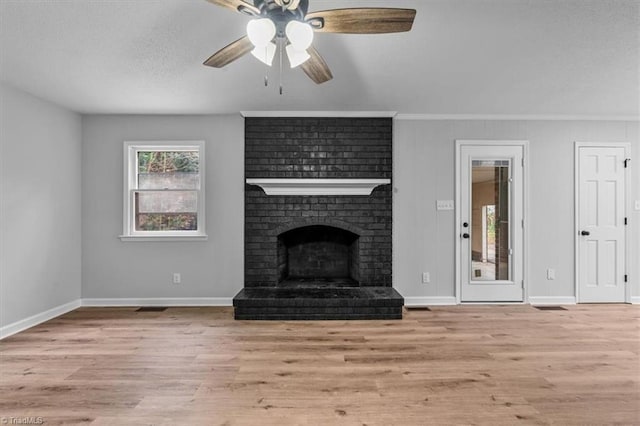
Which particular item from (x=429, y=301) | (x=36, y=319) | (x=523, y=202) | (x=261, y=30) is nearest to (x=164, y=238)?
(x=36, y=319)

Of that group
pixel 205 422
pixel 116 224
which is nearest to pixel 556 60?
pixel 205 422

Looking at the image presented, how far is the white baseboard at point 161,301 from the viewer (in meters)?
4.31

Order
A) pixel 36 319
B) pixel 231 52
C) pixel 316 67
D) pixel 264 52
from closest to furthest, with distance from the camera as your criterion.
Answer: pixel 264 52, pixel 231 52, pixel 316 67, pixel 36 319

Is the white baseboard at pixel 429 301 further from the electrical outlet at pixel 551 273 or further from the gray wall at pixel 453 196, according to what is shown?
the electrical outlet at pixel 551 273

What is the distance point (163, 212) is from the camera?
4449mm

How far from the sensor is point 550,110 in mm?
4172

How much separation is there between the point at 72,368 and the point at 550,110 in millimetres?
5568

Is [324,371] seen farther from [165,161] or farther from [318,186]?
[165,161]

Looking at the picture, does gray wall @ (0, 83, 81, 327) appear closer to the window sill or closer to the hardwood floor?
the hardwood floor

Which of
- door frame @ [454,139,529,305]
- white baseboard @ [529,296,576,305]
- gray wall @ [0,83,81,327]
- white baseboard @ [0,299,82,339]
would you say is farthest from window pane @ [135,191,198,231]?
white baseboard @ [529,296,576,305]

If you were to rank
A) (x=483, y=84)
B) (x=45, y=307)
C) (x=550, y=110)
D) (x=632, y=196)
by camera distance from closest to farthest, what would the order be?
(x=483, y=84) < (x=45, y=307) < (x=550, y=110) < (x=632, y=196)

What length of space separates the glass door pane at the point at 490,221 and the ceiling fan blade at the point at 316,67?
286cm

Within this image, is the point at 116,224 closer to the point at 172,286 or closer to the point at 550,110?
the point at 172,286

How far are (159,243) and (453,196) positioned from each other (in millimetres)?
3838
